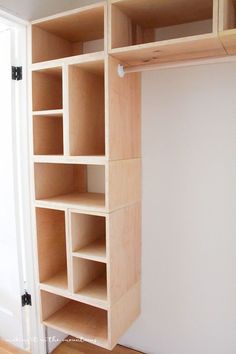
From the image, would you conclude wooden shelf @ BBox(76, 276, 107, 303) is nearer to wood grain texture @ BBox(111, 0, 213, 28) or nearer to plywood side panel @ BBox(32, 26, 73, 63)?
plywood side panel @ BBox(32, 26, 73, 63)

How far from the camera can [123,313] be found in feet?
5.73

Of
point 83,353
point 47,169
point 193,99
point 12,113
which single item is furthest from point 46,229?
point 193,99

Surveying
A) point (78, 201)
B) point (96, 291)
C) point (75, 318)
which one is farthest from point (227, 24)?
point (75, 318)

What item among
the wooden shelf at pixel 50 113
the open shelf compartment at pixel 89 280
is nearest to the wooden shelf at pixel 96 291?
the open shelf compartment at pixel 89 280

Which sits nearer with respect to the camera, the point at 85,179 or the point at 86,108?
the point at 86,108

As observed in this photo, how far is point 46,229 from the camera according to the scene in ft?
6.18

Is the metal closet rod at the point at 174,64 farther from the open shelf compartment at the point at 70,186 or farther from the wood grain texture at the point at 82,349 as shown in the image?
the wood grain texture at the point at 82,349

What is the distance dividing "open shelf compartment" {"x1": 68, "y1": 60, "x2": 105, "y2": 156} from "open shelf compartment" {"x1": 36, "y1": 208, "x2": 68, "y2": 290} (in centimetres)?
49

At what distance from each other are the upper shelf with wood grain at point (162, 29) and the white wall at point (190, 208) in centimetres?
21

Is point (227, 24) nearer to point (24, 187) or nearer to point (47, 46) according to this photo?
point (47, 46)

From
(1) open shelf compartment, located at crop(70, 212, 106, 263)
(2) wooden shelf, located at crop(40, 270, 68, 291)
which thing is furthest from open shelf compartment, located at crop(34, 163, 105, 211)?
(2) wooden shelf, located at crop(40, 270, 68, 291)

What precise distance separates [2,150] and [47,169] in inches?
13.9

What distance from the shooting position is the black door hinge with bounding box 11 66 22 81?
5.87 ft

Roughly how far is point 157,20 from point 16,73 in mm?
882
